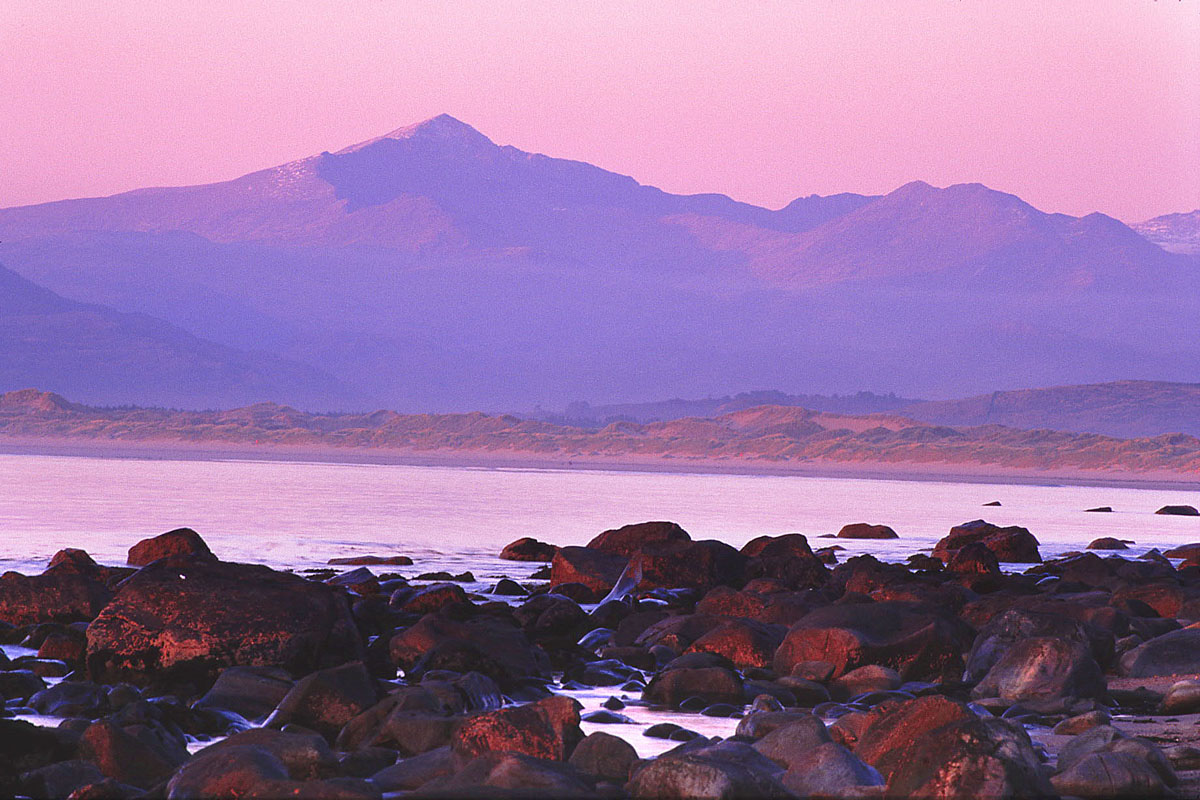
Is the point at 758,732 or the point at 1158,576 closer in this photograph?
the point at 758,732

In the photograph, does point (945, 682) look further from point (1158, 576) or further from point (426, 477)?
point (426, 477)

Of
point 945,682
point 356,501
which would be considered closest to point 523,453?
point 356,501

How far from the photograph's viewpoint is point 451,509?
3638 cm

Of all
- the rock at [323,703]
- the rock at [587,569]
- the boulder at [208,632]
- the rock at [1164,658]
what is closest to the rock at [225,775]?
the rock at [323,703]

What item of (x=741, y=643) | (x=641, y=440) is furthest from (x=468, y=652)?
(x=641, y=440)

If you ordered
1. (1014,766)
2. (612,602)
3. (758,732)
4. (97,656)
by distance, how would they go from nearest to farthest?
(1014,766) → (758,732) → (97,656) → (612,602)

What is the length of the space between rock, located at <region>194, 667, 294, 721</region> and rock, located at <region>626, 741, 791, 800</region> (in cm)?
383

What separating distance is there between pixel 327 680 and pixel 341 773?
2031 mm

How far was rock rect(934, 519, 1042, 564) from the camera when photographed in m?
25.3

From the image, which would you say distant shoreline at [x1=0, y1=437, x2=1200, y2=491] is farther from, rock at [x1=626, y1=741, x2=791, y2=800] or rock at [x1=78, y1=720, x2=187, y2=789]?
rock at [x1=626, y1=741, x2=791, y2=800]

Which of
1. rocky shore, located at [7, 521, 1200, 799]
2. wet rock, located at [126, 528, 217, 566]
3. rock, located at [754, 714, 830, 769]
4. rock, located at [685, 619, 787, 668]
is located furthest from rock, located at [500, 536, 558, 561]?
rock, located at [754, 714, 830, 769]

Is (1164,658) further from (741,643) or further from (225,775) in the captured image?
(225,775)

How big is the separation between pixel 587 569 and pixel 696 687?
7.70 meters

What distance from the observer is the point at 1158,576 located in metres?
19.8
